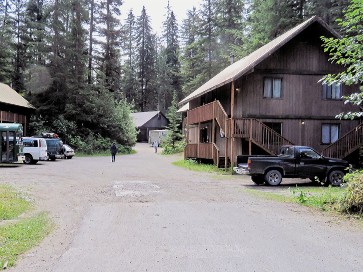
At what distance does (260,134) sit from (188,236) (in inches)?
657

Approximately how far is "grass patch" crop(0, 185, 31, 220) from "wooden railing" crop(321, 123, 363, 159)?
18.1 m

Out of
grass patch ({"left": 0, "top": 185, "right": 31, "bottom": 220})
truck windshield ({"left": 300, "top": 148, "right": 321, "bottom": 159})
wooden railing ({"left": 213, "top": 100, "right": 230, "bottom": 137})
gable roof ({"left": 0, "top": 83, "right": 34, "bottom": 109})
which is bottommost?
grass patch ({"left": 0, "top": 185, "right": 31, "bottom": 220})

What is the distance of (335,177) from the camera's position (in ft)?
59.2

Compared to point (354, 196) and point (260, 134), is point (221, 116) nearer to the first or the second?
point (260, 134)

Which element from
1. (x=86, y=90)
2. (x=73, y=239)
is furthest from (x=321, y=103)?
(x=86, y=90)

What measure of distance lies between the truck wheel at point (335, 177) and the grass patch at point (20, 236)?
13.2 meters

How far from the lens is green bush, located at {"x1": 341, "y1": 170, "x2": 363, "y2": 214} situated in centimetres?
1025

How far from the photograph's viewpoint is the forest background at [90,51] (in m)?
40.2

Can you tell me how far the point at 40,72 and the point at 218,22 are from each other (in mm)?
27604

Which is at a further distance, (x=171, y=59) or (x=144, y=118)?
(x=171, y=59)

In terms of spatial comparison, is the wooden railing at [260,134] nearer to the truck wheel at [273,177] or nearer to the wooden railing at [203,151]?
the wooden railing at [203,151]

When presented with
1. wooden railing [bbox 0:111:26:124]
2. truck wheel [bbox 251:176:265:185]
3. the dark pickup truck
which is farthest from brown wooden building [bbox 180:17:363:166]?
wooden railing [bbox 0:111:26:124]

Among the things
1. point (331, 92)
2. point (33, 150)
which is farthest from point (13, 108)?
point (331, 92)

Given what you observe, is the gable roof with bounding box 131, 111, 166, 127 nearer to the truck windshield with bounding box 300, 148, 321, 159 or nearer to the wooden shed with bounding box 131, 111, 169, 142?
the wooden shed with bounding box 131, 111, 169, 142
